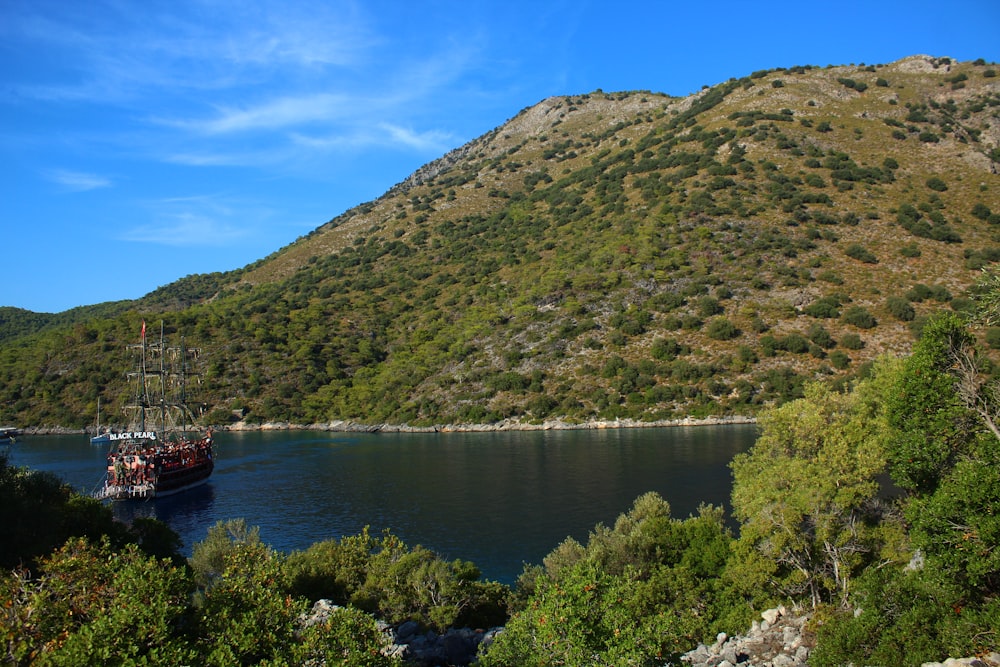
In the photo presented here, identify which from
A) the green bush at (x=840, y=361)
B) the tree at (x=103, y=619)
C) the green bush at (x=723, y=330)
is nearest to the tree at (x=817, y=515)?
the tree at (x=103, y=619)

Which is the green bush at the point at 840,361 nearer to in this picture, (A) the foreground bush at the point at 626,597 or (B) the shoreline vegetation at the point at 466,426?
(B) the shoreline vegetation at the point at 466,426

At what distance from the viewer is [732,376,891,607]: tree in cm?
2194

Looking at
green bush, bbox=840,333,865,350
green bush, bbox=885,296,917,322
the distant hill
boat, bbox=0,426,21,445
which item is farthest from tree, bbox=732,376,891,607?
boat, bbox=0,426,21,445

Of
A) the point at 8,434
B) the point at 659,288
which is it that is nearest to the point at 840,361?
the point at 659,288

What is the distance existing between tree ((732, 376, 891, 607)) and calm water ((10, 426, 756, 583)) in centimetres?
1387

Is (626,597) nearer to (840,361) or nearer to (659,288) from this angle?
(840,361)

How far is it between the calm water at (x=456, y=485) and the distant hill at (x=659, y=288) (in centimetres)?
1672

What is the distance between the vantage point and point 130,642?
10328mm

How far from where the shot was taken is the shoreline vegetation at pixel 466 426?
8788 centimetres

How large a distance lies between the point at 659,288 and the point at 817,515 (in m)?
91.3

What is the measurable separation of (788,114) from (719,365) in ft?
253

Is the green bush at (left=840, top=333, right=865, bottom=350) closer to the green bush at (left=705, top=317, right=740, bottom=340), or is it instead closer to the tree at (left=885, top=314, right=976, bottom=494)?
the green bush at (left=705, top=317, right=740, bottom=340)

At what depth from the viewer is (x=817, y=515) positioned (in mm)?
21750

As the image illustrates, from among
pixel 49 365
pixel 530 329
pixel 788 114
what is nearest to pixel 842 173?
Result: pixel 788 114
